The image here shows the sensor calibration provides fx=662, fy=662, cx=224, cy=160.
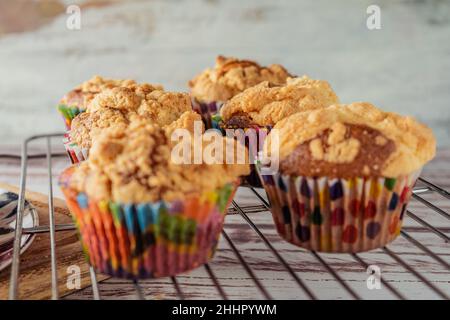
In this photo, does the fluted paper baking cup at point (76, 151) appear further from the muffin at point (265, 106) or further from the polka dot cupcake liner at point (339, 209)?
the polka dot cupcake liner at point (339, 209)

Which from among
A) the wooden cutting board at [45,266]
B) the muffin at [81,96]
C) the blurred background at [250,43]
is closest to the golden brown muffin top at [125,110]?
the wooden cutting board at [45,266]

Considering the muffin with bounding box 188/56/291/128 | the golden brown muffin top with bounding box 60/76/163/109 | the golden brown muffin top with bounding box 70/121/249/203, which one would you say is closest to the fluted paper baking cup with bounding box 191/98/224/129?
the muffin with bounding box 188/56/291/128

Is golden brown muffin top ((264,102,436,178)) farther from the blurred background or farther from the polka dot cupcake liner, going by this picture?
the blurred background

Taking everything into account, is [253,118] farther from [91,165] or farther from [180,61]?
[180,61]

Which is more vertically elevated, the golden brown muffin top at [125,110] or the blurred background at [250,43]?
the blurred background at [250,43]

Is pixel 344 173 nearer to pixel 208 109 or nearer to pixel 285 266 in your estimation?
pixel 285 266
